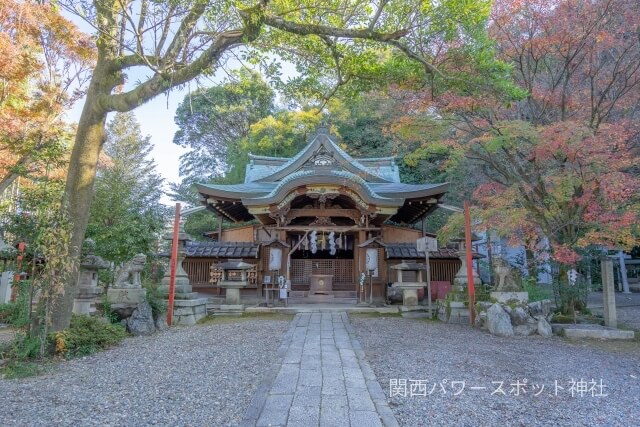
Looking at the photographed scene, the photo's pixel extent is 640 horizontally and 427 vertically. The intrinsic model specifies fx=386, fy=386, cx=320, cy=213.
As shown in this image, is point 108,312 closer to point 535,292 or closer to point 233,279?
point 233,279

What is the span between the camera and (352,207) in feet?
41.6

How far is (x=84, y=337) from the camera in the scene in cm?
538

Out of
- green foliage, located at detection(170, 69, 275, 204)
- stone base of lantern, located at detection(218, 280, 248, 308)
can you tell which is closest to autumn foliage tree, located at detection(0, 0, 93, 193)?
stone base of lantern, located at detection(218, 280, 248, 308)

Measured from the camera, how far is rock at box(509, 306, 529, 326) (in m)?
7.05

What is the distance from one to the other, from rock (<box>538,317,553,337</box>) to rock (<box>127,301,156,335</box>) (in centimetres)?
709

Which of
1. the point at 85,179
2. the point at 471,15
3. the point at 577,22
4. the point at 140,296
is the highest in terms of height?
the point at 577,22

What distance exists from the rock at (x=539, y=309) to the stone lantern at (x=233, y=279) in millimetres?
6895

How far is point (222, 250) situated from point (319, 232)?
3131 mm

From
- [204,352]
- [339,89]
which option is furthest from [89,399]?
[339,89]

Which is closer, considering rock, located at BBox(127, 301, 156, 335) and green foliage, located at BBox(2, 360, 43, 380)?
green foliage, located at BBox(2, 360, 43, 380)

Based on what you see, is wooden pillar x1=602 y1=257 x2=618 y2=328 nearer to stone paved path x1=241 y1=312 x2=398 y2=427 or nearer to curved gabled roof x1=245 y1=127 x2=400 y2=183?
stone paved path x1=241 y1=312 x2=398 y2=427

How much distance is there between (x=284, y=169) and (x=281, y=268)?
411cm

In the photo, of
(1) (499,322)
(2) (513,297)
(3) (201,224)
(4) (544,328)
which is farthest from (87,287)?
(3) (201,224)

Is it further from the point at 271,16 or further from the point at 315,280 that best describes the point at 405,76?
the point at 315,280
